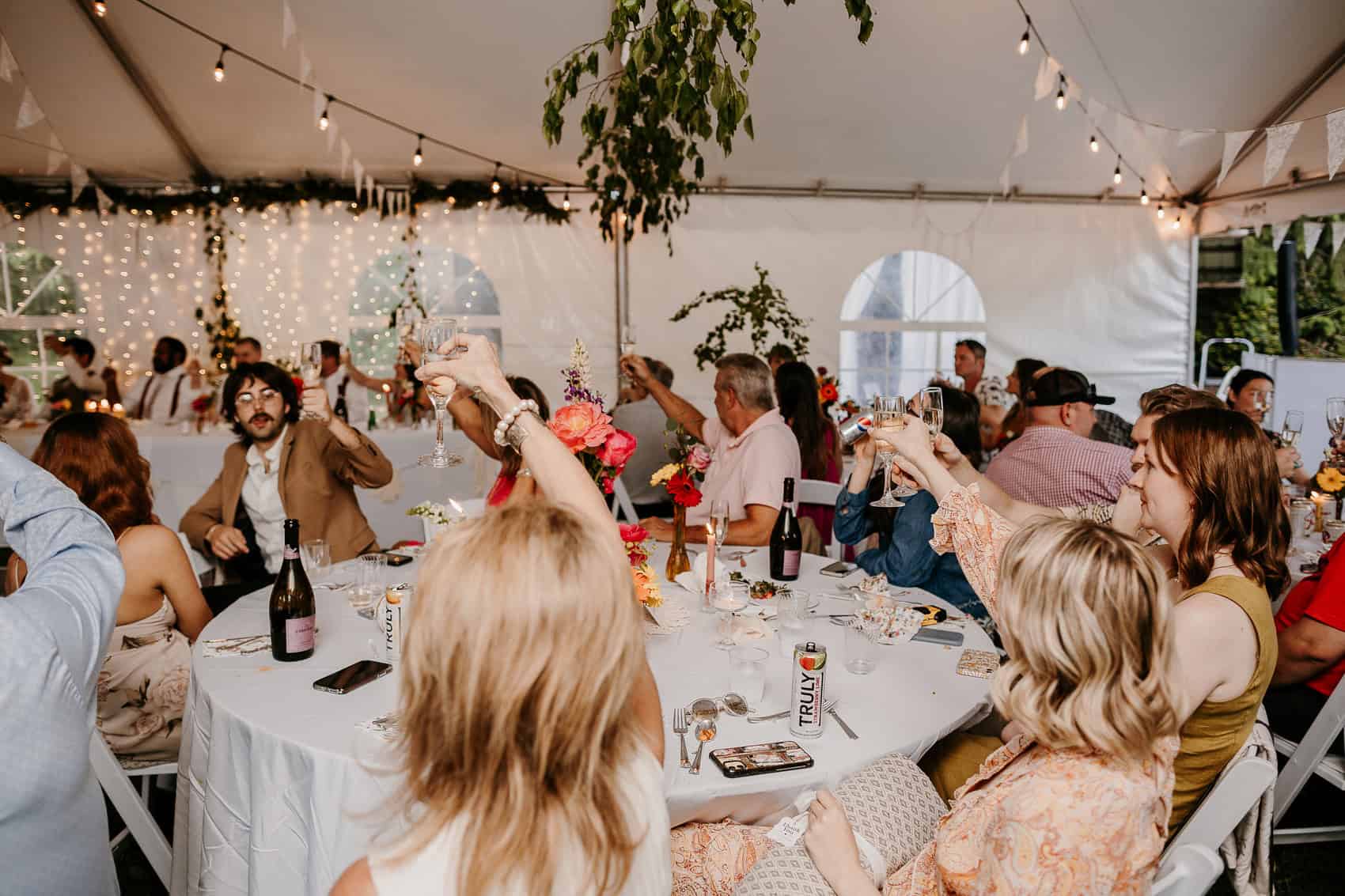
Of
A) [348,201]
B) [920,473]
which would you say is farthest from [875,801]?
[348,201]

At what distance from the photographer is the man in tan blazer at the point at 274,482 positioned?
3.37m

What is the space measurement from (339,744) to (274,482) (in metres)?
2.06

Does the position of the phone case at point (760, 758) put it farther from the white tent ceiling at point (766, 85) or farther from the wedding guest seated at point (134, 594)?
the white tent ceiling at point (766, 85)

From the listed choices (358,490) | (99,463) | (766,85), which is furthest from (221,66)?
(99,463)

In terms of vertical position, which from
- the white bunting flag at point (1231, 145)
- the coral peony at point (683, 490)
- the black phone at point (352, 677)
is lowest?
the black phone at point (352, 677)

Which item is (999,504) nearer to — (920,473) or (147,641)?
(920,473)

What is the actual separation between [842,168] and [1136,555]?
6995 mm

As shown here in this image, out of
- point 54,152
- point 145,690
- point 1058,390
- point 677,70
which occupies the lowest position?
point 145,690

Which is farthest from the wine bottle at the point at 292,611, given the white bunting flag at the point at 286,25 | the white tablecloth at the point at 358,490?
the white bunting flag at the point at 286,25

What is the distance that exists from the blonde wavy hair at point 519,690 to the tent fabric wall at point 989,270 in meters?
7.20

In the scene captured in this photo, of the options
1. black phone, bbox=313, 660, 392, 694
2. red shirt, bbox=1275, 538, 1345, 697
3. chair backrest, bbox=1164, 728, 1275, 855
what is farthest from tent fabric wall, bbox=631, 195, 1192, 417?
chair backrest, bbox=1164, 728, 1275, 855

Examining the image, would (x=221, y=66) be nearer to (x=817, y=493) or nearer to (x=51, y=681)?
(x=817, y=493)

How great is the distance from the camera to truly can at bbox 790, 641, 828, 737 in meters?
1.69

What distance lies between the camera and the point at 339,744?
64.3 inches
